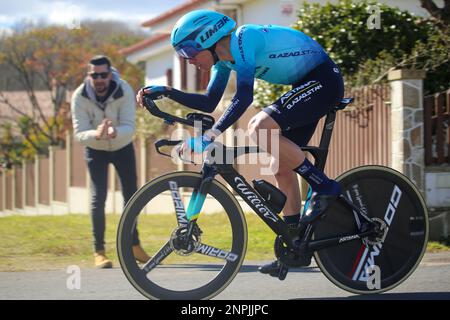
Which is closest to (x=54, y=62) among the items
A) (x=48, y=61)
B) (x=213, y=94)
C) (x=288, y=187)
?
(x=48, y=61)

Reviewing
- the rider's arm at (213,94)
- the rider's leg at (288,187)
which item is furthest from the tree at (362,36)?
the rider's arm at (213,94)

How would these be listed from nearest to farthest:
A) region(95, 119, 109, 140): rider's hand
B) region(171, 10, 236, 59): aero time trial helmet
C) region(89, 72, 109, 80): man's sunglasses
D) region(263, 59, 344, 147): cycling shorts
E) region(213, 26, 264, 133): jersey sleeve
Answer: region(213, 26, 264, 133): jersey sleeve, region(171, 10, 236, 59): aero time trial helmet, region(263, 59, 344, 147): cycling shorts, region(95, 119, 109, 140): rider's hand, region(89, 72, 109, 80): man's sunglasses

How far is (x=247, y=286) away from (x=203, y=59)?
1.69m

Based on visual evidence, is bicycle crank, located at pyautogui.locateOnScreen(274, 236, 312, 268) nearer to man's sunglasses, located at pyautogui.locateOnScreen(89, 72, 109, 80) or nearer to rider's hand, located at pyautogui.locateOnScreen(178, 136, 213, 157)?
rider's hand, located at pyautogui.locateOnScreen(178, 136, 213, 157)

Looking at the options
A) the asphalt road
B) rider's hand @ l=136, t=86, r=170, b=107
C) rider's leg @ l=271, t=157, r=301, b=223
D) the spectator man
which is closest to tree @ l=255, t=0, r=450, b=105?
the spectator man

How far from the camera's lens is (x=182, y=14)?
26.6m

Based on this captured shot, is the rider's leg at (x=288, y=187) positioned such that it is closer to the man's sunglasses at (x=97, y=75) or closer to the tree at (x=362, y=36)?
the man's sunglasses at (x=97, y=75)

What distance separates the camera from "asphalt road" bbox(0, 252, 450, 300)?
568 cm

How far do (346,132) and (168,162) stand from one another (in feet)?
24.4

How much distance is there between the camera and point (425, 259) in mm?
7758

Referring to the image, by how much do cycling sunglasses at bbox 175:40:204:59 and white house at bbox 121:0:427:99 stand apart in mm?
13147

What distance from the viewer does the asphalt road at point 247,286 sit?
568 cm

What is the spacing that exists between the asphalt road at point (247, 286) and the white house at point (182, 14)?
1226 cm
